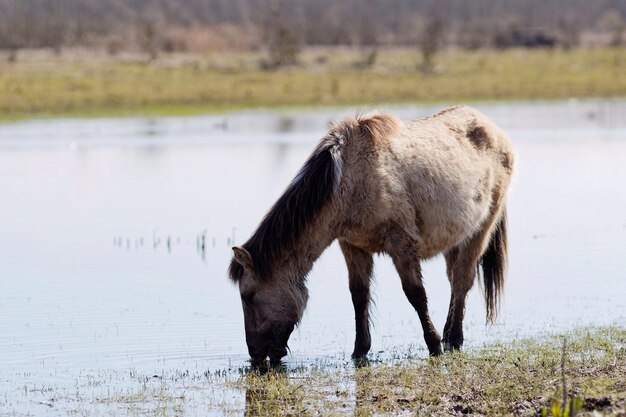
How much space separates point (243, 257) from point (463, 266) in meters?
2.12

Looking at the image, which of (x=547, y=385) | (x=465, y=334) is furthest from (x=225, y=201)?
(x=547, y=385)

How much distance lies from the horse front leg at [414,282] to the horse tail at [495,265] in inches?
44.7

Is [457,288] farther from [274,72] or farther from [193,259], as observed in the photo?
[274,72]

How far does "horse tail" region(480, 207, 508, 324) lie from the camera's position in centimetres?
925

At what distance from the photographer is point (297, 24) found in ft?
265

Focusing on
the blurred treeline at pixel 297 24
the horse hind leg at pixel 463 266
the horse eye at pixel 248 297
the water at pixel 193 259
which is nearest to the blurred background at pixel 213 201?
the water at pixel 193 259

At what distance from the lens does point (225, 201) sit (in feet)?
54.1

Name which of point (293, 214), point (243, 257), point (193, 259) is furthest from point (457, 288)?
point (193, 259)

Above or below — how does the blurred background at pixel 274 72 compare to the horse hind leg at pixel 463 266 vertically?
above

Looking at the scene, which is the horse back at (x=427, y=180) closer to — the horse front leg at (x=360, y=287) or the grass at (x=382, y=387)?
the horse front leg at (x=360, y=287)

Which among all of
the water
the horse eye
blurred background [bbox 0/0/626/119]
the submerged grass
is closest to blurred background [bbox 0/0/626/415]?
the water

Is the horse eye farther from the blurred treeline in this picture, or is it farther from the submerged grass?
the blurred treeline

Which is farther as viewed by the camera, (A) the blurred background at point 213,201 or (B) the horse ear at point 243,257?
(A) the blurred background at point 213,201

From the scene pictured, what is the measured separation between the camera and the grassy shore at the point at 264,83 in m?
31.3
